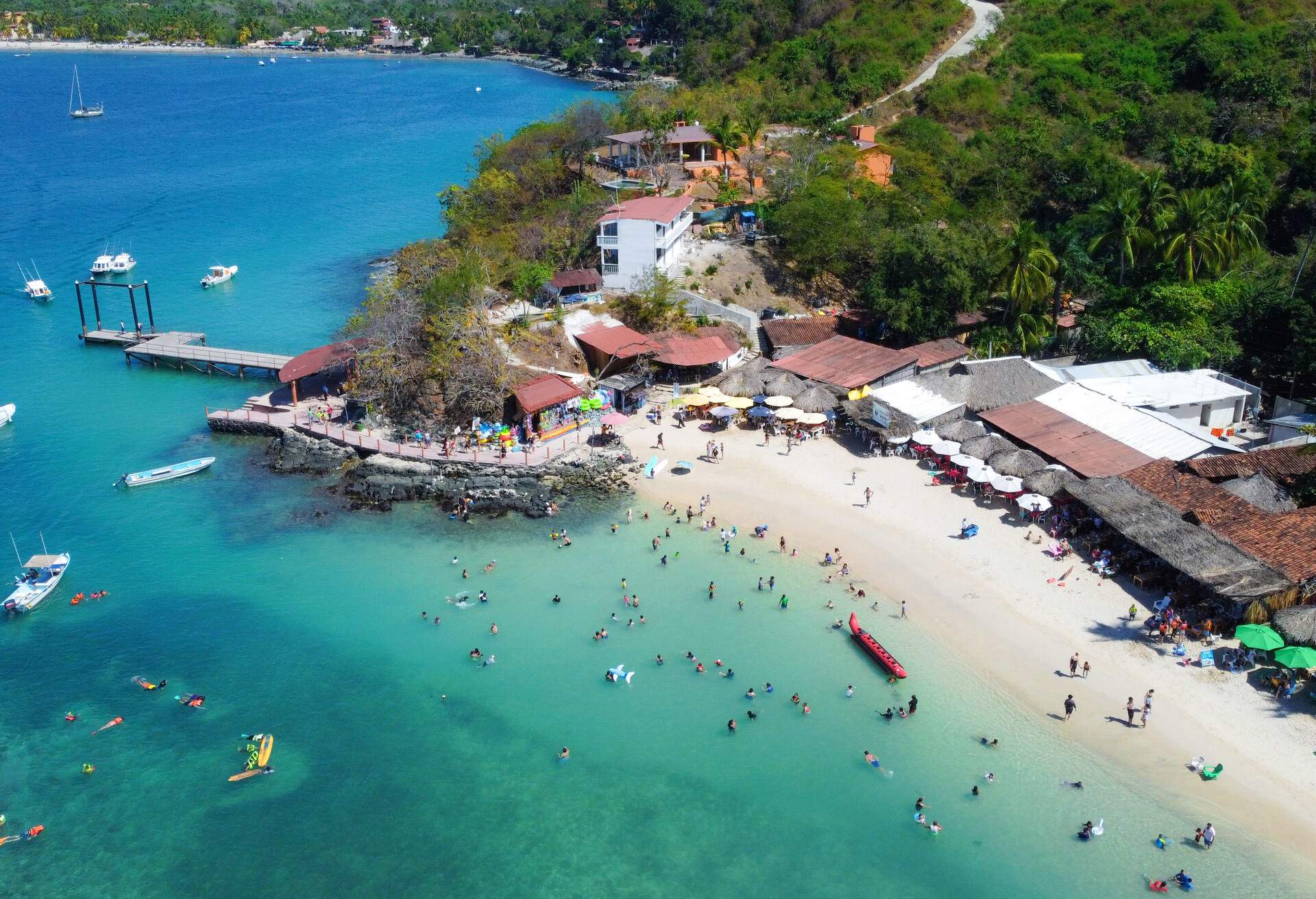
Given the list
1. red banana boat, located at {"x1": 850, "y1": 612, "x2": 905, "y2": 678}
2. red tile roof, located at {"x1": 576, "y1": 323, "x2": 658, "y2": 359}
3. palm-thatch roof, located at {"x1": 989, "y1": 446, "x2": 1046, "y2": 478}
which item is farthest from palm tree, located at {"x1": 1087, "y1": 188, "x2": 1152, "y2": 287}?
red banana boat, located at {"x1": 850, "y1": 612, "x2": 905, "y2": 678}

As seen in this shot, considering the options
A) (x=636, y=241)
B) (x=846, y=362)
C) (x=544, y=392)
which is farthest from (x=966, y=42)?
(x=544, y=392)

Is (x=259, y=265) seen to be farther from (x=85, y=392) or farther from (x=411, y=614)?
(x=411, y=614)

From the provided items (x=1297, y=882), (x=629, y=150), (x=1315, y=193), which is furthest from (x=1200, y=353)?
(x=629, y=150)

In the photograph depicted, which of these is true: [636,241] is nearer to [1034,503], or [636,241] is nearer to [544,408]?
[544,408]

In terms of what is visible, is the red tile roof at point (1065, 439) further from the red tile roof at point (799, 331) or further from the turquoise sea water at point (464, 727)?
the turquoise sea water at point (464, 727)

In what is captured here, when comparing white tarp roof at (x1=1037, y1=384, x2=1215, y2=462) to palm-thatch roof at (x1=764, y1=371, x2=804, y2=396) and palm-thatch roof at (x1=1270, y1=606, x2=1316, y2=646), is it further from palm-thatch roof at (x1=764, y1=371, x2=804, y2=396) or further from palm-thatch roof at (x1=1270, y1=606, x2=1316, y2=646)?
palm-thatch roof at (x1=764, y1=371, x2=804, y2=396)

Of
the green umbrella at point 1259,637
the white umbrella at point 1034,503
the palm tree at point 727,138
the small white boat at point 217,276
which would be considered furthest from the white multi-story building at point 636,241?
the green umbrella at point 1259,637
